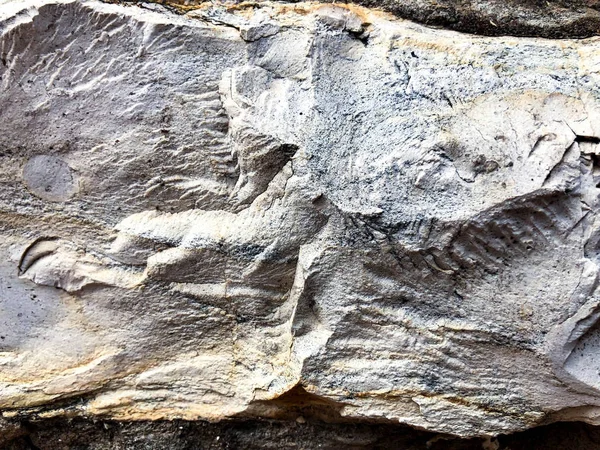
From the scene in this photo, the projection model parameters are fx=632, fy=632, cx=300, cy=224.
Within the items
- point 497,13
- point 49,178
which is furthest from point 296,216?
point 497,13

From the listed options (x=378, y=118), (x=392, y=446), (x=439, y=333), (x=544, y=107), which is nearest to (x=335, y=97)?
(x=378, y=118)

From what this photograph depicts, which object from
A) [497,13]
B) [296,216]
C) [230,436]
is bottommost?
[230,436]

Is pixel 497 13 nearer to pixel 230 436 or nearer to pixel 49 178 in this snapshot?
pixel 49 178

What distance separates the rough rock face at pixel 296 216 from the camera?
1136 mm

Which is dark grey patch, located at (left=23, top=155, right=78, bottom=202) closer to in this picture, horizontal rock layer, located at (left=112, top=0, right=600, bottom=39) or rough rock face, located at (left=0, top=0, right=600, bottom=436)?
rough rock face, located at (left=0, top=0, right=600, bottom=436)

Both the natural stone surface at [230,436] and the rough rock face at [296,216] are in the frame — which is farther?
the natural stone surface at [230,436]

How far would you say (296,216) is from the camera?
3.90 feet

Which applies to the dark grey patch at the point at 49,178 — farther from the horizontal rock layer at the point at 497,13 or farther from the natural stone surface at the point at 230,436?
the horizontal rock layer at the point at 497,13

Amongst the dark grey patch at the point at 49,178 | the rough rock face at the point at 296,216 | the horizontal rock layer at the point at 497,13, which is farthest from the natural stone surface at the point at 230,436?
the horizontal rock layer at the point at 497,13

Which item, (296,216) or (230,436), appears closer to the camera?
(296,216)

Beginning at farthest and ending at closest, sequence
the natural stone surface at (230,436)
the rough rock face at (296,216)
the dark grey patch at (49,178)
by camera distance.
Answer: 1. the natural stone surface at (230,436)
2. the dark grey patch at (49,178)
3. the rough rock face at (296,216)

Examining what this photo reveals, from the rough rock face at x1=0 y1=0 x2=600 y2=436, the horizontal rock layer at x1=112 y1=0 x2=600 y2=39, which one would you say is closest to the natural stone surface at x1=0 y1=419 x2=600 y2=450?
the rough rock face at x1=0 y1=0 x2=600 y2=436

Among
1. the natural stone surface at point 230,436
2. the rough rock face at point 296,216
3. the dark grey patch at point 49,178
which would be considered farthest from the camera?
the natural stone surface at point 230,436

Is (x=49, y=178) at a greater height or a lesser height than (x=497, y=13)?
lesser
